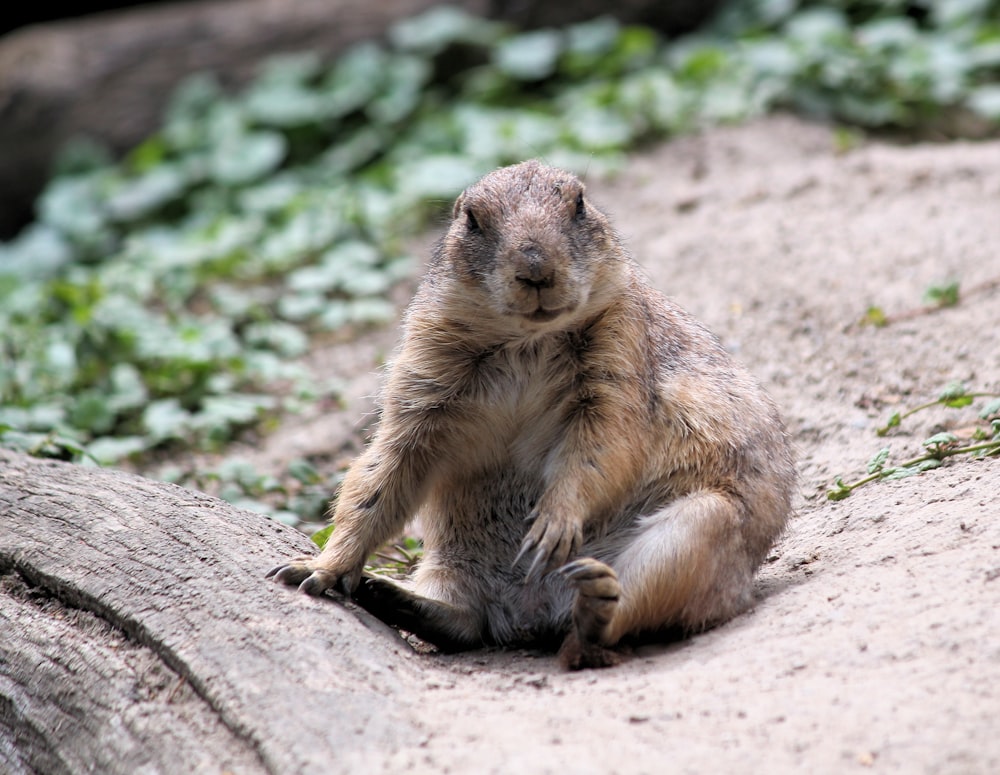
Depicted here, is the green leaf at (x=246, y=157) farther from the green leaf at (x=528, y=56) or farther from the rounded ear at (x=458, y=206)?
the rounded ear at (x=458, y=206)

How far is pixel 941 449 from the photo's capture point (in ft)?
16.6

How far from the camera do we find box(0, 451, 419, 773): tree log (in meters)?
3.39

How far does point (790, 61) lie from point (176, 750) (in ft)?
29.2

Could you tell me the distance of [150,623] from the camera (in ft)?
12.9

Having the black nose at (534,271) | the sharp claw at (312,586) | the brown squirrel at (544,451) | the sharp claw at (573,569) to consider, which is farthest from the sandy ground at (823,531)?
the black nose at (534,271)

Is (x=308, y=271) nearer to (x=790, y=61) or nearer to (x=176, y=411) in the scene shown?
(x=176, y=411)

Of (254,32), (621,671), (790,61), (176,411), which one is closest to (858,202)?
(790,61)

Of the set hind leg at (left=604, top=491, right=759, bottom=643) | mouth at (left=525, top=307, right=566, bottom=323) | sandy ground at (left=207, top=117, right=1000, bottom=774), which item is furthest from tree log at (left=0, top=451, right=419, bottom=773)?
mouth at (left=525, top=307, right=566, bottom=323)

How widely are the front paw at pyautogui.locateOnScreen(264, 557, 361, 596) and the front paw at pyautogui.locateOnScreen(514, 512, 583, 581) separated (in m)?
0.62

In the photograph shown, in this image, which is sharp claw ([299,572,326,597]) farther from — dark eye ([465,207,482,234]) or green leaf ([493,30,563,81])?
green leaf ([493,30,563,81])

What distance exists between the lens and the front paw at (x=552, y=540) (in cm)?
416

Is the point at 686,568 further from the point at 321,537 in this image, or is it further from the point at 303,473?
the point at 303,473

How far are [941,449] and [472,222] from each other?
2.16 metres

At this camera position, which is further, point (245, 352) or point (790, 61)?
point (790, 61)
